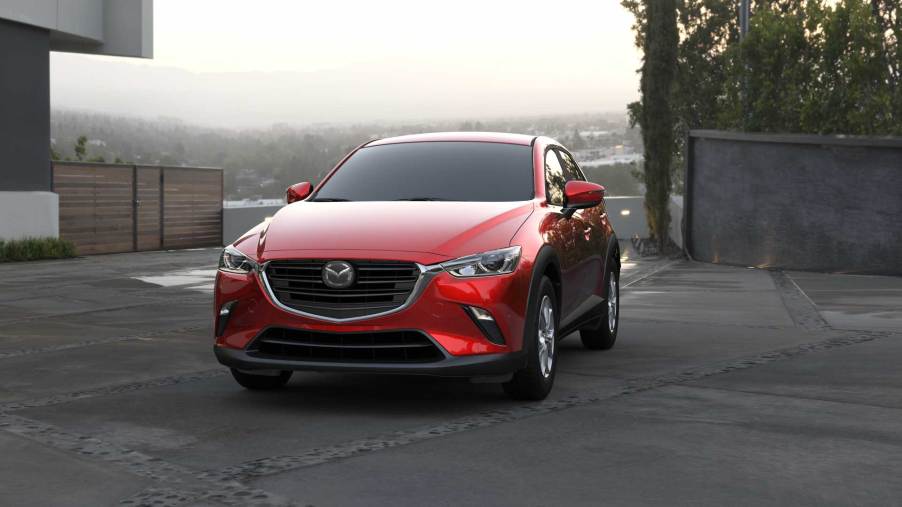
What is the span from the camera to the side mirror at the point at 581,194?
29.4ft

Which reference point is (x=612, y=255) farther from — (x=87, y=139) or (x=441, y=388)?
(x=87, y=139)

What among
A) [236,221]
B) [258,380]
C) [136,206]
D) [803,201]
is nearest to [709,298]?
[803,201]

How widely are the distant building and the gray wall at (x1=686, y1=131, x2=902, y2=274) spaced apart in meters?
13.1

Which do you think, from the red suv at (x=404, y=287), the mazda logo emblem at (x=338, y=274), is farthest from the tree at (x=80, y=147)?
the mazda logo emblem at (x=338, y=274)

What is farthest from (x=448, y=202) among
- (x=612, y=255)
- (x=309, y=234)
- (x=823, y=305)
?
(x=823, y=305)

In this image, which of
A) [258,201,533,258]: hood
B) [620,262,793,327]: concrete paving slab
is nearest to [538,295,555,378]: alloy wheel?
[258,201,533,258]: hood

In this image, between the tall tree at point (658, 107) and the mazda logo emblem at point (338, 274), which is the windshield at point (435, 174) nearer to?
the mazda logo emblem at point (338, 274)

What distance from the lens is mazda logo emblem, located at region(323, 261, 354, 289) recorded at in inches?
289

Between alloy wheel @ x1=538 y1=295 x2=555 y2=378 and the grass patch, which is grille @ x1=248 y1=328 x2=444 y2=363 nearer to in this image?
alloy wheel @ x1=538 y1=295 x2=555 y2=378

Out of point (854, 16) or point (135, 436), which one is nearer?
point (135, 436)

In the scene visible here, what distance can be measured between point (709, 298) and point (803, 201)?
21.9 ft

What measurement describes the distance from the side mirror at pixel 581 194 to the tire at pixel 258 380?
2305 millimetres

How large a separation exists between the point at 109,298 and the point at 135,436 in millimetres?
9219

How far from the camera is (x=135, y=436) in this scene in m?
6.75
